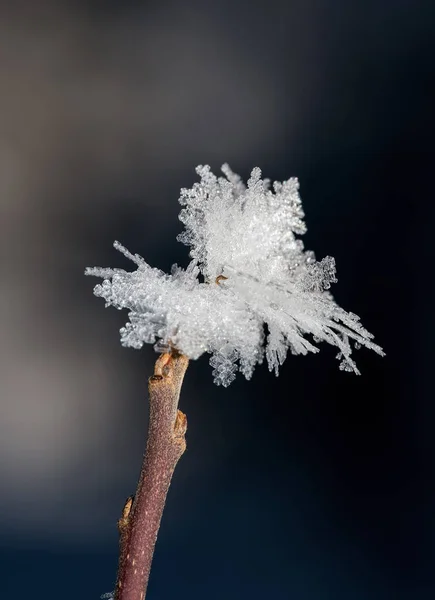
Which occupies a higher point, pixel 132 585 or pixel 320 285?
pixel 320 285

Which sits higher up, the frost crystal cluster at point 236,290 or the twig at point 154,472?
the frost crystal cluster at point 236,290

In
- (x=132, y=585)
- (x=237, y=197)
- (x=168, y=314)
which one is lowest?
(x=132, y=585)

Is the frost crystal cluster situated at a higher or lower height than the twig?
higher

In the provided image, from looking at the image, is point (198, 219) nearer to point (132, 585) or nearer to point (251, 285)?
point (251, 285)

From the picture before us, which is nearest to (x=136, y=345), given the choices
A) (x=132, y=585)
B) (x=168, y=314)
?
(x=168, y=314)
